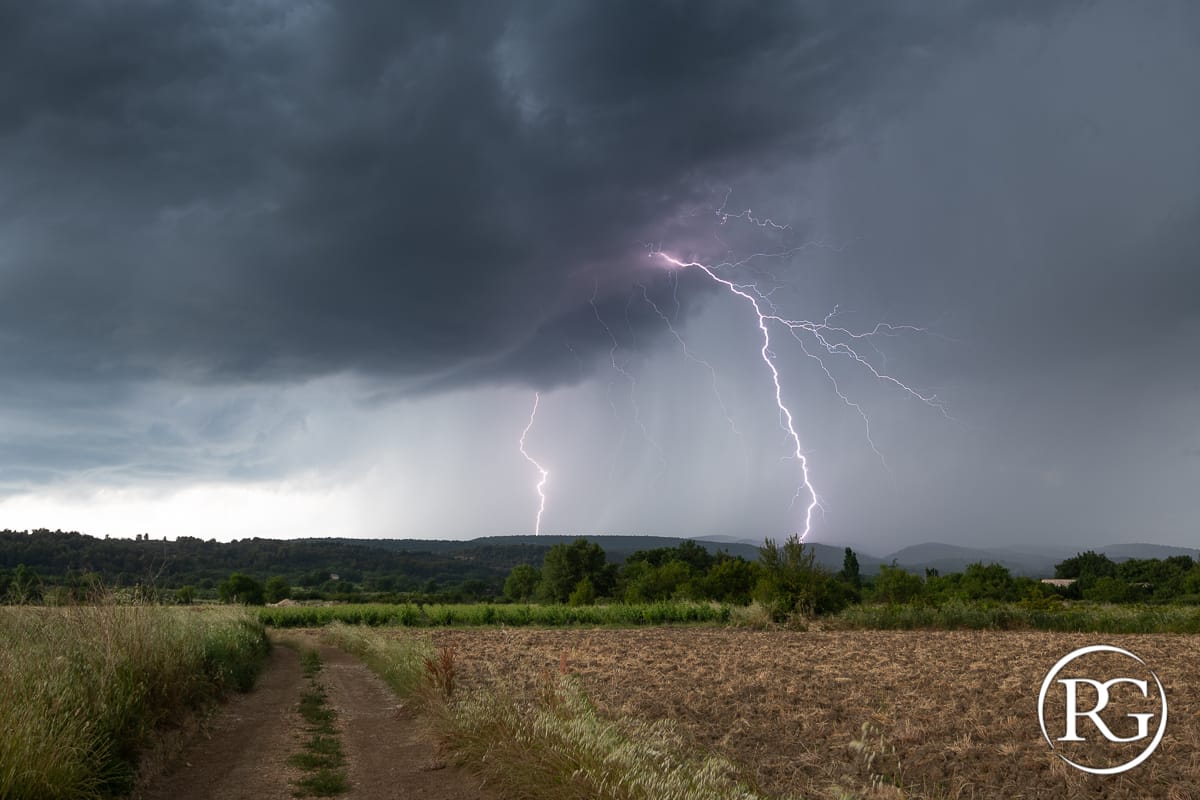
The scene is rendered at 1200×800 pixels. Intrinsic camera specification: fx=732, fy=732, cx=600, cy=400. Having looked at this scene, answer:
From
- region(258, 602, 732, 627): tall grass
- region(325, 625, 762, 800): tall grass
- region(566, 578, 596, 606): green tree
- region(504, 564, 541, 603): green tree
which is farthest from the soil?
region(504, 564, 541, 603): green tree

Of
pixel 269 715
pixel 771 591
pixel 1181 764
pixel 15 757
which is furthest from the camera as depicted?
pixel 771 591

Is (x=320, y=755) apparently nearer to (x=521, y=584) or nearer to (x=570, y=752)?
(x=570, y=752)

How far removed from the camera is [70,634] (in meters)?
11.2

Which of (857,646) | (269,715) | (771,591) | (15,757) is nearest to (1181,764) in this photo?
(15,757)

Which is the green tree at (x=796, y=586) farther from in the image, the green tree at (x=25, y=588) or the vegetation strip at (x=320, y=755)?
the green tree at (x=25, y=588)

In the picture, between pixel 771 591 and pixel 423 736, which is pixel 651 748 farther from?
pixel 771 591

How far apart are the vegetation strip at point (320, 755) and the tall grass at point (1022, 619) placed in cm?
2732

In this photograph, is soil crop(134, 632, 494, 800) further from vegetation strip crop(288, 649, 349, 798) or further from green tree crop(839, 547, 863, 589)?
green tree crop(839, 547, 863, 589)

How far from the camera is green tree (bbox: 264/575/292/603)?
267 feet

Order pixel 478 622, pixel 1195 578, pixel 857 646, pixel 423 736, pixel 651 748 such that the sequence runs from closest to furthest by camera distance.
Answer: pixel 651 748
pixel 423 736
pixel 857 646
pixel 478 622
pixel 1195 578

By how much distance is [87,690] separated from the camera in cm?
934

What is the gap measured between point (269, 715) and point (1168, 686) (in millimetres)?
18199

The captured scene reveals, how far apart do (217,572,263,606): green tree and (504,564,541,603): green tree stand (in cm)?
3118
